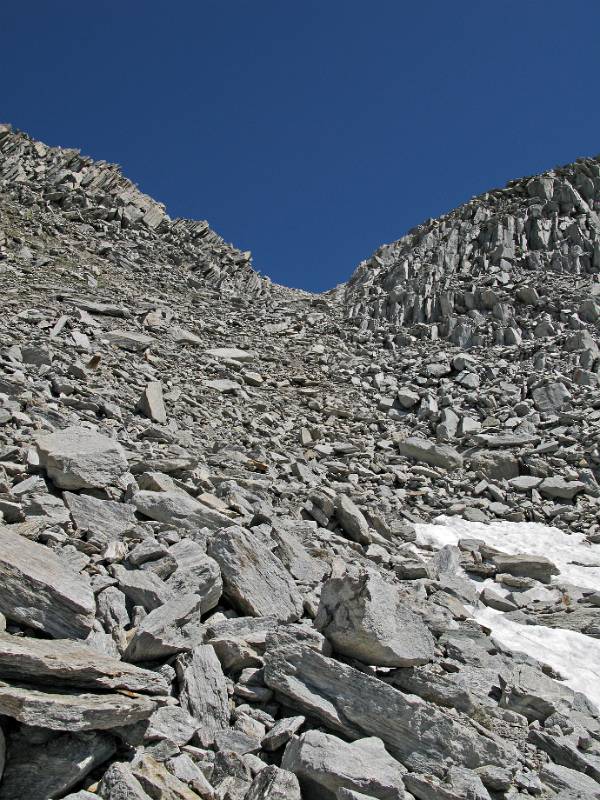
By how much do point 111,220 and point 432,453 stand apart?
26372mm

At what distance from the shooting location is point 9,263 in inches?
1012

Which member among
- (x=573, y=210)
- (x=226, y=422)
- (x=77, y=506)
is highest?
(x=573, y=210)

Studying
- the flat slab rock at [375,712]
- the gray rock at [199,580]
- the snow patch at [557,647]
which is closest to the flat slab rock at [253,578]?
the gray rock at [199,580]

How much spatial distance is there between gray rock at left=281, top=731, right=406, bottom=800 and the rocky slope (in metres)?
0.03

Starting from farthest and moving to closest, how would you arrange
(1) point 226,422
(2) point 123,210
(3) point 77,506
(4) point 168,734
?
1. (2) point 123,210
2. (1) point 226,422
3. (3) point 77,506
4. (4) point 168,734

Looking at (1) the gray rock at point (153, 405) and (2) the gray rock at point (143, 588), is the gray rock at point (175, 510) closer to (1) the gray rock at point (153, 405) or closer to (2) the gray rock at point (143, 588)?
(2) the gray rock at point (143, 588)

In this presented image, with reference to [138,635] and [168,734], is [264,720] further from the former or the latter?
[138,635]

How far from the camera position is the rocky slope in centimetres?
506

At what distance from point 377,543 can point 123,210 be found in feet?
102

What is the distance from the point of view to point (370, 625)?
641cm

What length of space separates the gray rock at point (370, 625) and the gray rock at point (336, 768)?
118 centimetres

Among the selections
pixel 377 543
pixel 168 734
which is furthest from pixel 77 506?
pixel 377 543

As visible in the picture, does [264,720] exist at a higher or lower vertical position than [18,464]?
lower

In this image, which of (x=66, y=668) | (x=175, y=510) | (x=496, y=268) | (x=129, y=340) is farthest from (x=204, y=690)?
(x=496, y=268)
